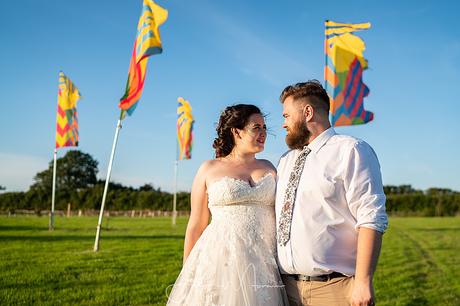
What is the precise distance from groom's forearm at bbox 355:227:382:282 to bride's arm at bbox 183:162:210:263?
1549mm

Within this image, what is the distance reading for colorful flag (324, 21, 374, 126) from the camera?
12523 mm

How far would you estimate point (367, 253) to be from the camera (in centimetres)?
264

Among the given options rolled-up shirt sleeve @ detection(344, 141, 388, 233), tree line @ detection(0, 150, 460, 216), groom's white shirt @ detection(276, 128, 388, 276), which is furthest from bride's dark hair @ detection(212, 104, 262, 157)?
tree line @ detection(0, 150, 460, 216)

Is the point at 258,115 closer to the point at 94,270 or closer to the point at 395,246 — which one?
the point at 94,270

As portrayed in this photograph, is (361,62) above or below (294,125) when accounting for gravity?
above

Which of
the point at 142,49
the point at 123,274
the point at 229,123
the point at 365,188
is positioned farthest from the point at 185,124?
the point at 365,188

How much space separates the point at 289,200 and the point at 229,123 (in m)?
1.22

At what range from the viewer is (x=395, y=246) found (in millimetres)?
16547

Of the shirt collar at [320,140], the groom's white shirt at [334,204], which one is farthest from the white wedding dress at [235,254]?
the shirt collar at [320,140]

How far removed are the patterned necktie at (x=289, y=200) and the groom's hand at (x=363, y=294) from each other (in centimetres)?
51

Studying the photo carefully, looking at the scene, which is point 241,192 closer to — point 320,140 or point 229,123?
point 229,123

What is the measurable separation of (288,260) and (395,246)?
1464 cm

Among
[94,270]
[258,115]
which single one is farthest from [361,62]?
[258,115]

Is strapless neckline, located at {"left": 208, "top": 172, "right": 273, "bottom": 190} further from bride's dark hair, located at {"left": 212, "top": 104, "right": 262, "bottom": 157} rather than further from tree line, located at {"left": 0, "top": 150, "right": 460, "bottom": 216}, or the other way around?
tree line, located at {"left": 0, "top": 150, "right": 460, "bottom": 216}
